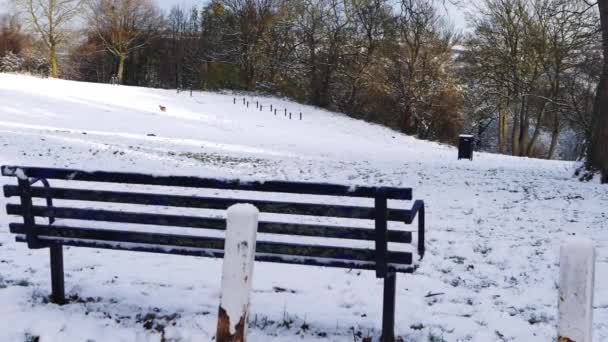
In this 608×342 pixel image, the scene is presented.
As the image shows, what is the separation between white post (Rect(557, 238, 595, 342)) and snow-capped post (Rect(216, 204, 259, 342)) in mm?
1234

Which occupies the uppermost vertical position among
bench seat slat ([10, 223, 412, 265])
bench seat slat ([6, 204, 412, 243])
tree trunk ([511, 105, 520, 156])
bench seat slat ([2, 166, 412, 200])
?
bench seat slat ([2, 166, 412, 200])

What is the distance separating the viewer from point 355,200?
963 centimetres

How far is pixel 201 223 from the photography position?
389 cm

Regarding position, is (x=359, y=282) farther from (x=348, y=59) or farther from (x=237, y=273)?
(x=348, y=59)

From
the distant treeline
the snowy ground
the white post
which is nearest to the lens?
the white post

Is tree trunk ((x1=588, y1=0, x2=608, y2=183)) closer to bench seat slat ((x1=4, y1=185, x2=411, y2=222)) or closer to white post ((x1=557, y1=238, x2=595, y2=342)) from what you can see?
bench seat slat ((x1=4, y1=185, x2=411, y2=222))

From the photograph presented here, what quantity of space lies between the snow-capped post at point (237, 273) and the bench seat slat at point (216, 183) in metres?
1.44

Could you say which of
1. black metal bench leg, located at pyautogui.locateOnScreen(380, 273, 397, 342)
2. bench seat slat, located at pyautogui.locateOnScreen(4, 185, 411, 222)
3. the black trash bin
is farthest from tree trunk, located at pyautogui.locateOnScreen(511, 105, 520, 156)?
bench seat slat, located at pyautogui.locateOnScreen(4, 185, 411, 222)

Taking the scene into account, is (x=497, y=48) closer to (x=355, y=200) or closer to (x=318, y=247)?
(x=355, y=200)

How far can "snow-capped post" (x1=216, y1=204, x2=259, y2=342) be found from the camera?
2.24 metres

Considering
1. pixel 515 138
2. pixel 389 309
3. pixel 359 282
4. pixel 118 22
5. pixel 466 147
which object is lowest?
pixel 515 138

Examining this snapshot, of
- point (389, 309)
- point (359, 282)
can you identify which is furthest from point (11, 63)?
point (389, 309)

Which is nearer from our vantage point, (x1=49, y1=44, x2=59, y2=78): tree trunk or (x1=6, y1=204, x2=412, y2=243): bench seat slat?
(x1=6, y1=204, x2=412, y2=243): bench seat slat

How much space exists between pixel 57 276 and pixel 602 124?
1296 centimetres
